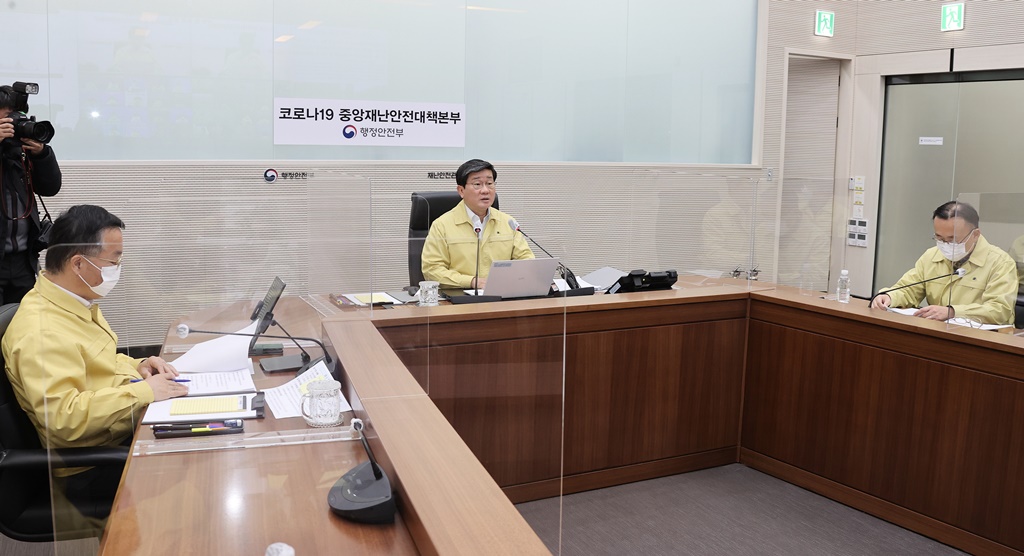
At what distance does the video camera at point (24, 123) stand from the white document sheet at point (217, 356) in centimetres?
136

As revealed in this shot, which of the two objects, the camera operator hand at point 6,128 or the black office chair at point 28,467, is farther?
the camera operator hand at point 6,128

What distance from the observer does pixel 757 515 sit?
3.15m

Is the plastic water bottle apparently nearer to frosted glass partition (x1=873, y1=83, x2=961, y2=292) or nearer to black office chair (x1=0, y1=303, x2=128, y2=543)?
frosted glass partition (x1=873, y1=83, x2=961, y2=292)

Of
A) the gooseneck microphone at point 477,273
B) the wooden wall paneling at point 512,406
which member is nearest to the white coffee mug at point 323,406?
the wooden wall paneling at point 512,406

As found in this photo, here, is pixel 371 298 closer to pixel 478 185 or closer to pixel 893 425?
pixel 478 185

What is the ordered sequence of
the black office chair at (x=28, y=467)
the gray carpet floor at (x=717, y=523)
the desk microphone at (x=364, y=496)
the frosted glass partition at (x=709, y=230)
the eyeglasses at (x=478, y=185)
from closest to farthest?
the desk microphone at (x=364, y=496)
the black office chair at (x=28, y=467)
the gray carpet floor at (x=717, y=523)
the frosted glass partition at (x=709, y=230)
the eyeglasses at (x=478, y=185)

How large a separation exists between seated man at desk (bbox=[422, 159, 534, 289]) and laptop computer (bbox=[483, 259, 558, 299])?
28 cm

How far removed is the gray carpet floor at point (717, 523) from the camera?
9.42 ft

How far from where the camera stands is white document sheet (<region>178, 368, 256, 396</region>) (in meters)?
2.16

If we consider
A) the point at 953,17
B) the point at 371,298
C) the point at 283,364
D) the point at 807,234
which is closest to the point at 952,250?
the point at 807,234

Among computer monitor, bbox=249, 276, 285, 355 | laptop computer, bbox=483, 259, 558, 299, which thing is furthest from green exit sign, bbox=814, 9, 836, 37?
computer monitor, bbox=249, 276, 285, 355

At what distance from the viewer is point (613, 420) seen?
11.1 feet

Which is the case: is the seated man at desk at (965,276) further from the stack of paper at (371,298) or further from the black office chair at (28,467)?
the black office chair at (28,467)

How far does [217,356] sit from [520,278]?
133 cm
